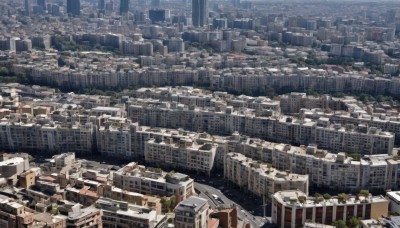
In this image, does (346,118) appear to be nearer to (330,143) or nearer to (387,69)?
(330,143)

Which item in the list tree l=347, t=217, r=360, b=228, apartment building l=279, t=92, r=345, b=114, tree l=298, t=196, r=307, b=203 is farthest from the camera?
apartment building l=279, t=92, r=345, b=114

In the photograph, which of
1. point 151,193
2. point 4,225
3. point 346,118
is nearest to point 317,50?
point 346,118

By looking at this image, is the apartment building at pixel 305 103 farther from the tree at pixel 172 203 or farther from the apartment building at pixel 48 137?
the tree at pixel 172 203

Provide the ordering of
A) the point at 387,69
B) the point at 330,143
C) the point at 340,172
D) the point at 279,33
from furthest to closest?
the point at 279,33
the point at 387,69
the point at 330,143
the point at 340,172

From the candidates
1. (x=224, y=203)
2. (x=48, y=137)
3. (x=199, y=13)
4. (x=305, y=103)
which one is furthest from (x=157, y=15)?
(x=224, y=203)

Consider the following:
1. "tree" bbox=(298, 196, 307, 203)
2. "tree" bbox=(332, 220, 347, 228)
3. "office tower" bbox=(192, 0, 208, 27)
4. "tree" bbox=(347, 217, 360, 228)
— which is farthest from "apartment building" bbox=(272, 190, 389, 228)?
"office tower" bbox=(192, 0, 208, 27)

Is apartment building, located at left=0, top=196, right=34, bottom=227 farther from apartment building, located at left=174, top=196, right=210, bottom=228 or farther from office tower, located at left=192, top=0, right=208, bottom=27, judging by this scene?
office tower, located at left=192, top=0, right=208, bottom=27

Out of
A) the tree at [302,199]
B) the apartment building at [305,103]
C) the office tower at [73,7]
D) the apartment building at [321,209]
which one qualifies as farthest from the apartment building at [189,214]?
the office tower at [73,7]
